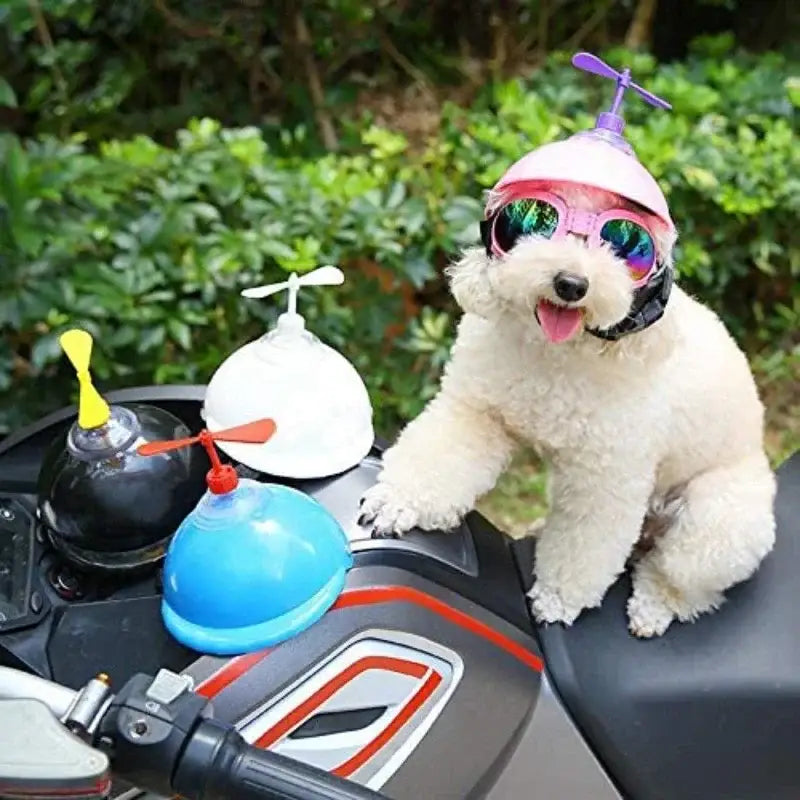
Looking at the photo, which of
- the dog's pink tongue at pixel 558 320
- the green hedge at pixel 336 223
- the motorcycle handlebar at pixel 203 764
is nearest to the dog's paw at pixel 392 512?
the dog's pink tongue at pixel 558 320

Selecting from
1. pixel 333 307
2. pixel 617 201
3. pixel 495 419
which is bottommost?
pixel 333 307

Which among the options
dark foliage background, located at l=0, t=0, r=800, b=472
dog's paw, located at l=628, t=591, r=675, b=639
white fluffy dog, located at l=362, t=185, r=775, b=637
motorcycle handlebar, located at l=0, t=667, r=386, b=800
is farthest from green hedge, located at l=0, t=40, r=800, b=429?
motorcycle handlebar, located at l=0, t=667, r=386, b=800

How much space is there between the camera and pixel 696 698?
1.06m

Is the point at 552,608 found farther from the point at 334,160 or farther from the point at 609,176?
the point at 334,160

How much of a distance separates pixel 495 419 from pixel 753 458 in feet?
0.92

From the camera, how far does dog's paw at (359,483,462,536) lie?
100 cm

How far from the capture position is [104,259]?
170 centimetres

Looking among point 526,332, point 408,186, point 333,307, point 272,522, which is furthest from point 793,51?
point 272,522

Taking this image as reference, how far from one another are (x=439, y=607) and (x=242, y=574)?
197 mm

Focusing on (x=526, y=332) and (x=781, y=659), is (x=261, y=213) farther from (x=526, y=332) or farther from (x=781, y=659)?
(x=781, y=659)

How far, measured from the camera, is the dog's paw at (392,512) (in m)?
1.00

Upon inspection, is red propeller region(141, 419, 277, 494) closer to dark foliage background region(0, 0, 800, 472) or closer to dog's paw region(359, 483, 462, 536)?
dog's paw region(359, 483, 462, 536)

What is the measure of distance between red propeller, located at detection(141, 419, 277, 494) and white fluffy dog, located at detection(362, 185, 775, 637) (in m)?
0.18

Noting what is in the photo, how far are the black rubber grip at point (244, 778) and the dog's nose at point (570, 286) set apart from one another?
0.40 meters
